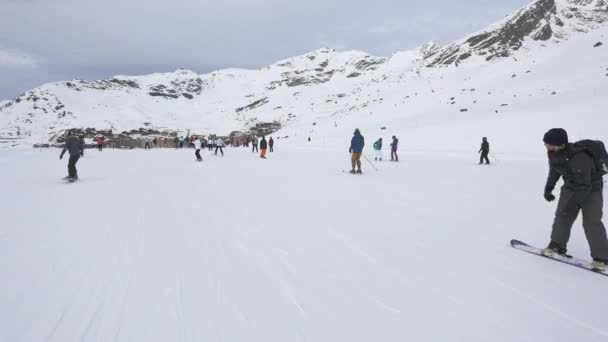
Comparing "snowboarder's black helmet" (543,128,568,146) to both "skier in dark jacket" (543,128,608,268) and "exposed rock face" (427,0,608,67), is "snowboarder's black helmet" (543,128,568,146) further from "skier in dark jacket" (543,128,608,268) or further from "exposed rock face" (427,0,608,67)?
"exposed rock face" (427,0,608,67)

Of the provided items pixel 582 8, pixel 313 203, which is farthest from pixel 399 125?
pixel 582 8

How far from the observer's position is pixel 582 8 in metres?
78.1

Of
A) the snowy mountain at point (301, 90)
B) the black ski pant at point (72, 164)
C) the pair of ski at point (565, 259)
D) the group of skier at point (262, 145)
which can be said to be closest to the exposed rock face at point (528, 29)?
the snowy mountain at point (301, 90)

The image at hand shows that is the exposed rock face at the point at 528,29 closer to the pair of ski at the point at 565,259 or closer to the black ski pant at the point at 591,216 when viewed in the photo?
the pair of ski at the point at 565,259

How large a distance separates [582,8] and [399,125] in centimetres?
7417

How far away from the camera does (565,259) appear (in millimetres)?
4176

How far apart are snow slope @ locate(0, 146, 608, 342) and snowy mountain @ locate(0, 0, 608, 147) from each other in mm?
35664

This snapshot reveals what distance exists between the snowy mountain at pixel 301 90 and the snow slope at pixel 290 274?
35.7 meters

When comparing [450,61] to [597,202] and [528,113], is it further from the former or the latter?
[597,202]

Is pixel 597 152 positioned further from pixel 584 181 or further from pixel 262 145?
pixel 262 145

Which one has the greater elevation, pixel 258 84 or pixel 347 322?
pixel 258 84

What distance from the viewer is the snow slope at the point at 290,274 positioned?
2.92m

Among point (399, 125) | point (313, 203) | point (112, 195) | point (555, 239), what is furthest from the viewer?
point (399, 125)

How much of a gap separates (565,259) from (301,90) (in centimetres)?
12681
